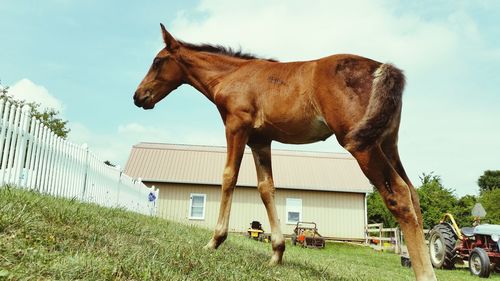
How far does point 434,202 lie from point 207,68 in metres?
30.6

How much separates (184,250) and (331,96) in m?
2.00

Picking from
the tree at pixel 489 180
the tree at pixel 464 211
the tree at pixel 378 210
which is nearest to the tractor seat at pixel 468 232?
the tree at pixel 464 211

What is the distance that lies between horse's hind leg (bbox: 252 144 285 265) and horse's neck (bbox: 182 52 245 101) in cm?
107

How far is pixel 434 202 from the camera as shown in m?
32.3

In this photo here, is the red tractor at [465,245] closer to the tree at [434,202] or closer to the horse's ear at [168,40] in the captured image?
the horse's ear at [168,40]

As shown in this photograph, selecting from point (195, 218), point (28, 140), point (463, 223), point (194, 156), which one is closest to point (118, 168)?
point (28, 140)

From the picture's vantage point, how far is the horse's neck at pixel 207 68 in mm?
5609

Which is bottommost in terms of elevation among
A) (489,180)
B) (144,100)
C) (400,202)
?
(400,202)

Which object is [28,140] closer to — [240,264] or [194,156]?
[240,264]

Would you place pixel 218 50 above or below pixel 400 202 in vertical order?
above

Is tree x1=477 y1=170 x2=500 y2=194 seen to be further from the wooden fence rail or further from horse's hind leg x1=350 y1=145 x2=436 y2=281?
horse's hind leg x1=350 y1=145 x2=436 y2=281

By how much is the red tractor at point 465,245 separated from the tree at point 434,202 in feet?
61.1

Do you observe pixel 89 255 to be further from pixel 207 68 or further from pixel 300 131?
pixel 207 68

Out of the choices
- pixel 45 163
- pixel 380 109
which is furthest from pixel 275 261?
pixel 45 163
